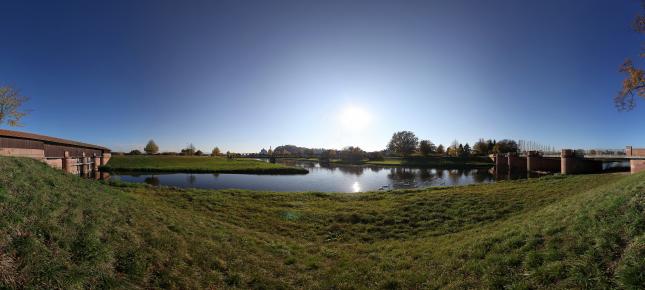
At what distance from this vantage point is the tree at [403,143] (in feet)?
485

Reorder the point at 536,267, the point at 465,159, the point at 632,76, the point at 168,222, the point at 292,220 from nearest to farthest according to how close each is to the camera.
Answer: the point at 536,267
the point at 168,222
the point at 292,220
the point at 632,76
the point at 465,159

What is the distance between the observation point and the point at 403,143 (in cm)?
15312

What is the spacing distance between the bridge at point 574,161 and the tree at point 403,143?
65.3m

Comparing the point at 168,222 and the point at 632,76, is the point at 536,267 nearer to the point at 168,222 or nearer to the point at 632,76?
the point at 168,222

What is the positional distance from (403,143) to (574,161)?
100639 millimetres

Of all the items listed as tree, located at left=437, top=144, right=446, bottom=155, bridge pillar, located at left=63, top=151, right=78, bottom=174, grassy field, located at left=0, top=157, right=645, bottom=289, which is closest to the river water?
bridge pillar, located at left=63, top=151, right=78, bottom=174

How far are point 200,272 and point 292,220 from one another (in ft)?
29.0

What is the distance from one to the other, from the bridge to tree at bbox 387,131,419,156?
214 feet

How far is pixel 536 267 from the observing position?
6.27 meters

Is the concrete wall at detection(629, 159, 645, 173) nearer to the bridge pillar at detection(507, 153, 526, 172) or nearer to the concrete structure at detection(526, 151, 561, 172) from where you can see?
the concrete structure at detection(526, 151, 561, 172)

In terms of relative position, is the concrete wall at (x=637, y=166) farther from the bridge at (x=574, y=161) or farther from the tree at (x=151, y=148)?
the tree at (x=151, y=148)

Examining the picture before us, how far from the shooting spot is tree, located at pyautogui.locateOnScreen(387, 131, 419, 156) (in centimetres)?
14788

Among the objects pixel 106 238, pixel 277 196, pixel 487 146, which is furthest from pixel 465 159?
pixel 106 238

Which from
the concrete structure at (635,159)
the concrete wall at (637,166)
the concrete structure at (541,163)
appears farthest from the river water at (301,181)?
the concrete wall at (637,166)
